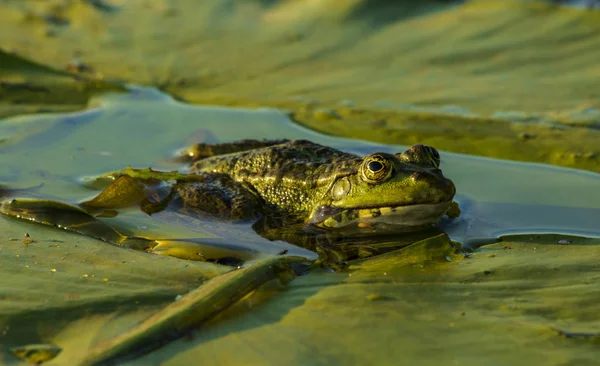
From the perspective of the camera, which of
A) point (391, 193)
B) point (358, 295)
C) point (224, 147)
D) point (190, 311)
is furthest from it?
point (224, 147)

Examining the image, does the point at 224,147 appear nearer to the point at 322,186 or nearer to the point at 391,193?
the point at 322,186

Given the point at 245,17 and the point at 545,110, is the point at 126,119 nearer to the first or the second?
the point at 245,17

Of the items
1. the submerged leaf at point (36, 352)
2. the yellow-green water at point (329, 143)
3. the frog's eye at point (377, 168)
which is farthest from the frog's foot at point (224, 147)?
the submerged leaf at point (36, 352)

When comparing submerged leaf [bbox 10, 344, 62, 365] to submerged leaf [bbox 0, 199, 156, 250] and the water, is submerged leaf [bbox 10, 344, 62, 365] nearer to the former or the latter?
submerged leaf [bbox 0, 199, 156, 250]

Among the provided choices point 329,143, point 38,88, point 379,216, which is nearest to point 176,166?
point 329,143

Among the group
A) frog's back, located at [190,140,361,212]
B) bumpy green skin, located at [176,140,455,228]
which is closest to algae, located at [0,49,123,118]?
bumpy green skin, located at [176,140,455,228]

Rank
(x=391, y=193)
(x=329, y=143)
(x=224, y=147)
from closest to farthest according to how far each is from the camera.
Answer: (x=391, y=193) < (x=224, y=147) < (x=329, y=143)

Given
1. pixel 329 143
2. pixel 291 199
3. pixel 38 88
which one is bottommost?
pixel 291 199

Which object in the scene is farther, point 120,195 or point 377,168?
point 120,195
